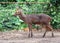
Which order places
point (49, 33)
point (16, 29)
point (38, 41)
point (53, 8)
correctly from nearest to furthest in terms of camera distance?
1. point (38, 41)
2. point (49, 33)
3. point (16, 29)
4. point (53, 8)

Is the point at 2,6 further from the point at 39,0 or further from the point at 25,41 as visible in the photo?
the point at 25,41

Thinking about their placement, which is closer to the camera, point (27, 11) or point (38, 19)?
point (38, 19)

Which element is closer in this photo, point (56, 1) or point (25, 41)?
point (25, 41)

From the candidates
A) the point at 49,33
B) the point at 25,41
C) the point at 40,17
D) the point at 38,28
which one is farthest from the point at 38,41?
the point at 38,28

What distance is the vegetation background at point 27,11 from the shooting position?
47.6 ft

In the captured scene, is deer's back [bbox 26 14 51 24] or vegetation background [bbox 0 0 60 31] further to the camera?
vegetation background [bbox 0 0 60 31]

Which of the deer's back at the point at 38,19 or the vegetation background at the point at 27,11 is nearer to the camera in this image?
the deer's back at the point at 38,19

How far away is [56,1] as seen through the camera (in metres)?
15.4

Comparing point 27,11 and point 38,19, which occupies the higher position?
point 38,19

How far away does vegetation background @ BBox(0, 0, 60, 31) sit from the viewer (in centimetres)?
1452

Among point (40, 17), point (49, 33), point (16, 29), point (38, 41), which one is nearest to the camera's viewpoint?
point (38, 41)

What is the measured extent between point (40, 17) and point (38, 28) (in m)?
2.58

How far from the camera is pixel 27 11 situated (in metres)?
14.8

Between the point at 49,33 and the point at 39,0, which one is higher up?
the point at 39,0
